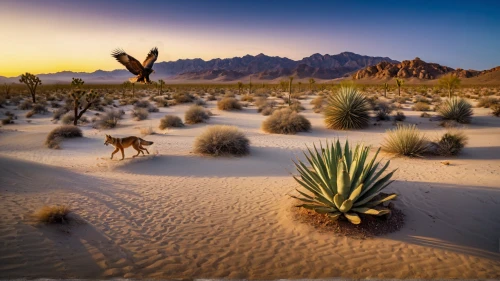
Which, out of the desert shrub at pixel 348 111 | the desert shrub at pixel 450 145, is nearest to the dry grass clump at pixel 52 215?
the desert shrub at pixel 450 145

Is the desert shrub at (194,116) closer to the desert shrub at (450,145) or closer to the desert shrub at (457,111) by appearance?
the desert shrub at (450,145)

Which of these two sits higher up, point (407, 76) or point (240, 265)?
point (407, 76)

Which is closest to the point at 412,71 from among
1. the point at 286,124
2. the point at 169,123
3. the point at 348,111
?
the point at 348,111

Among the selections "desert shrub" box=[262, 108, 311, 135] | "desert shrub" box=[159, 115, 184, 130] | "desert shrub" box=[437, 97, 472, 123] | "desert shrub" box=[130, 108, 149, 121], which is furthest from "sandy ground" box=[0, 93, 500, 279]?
"desert shrub" box=[130, 108, 149, 121]

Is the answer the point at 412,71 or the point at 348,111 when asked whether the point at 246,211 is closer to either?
the point at 348,111

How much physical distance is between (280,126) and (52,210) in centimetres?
1216

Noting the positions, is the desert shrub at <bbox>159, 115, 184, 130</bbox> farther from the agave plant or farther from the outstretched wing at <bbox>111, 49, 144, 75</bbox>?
the agave plant

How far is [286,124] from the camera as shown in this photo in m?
16.0

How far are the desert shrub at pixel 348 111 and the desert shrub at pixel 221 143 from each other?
7.24 m

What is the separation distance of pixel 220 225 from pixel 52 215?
9.25 ft

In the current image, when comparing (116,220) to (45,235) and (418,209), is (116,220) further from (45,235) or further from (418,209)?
(418,209)

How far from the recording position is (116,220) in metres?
5.64

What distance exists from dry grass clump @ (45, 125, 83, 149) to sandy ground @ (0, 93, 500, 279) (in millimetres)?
2750

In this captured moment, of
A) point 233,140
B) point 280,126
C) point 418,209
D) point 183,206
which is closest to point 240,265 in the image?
point 183,206
